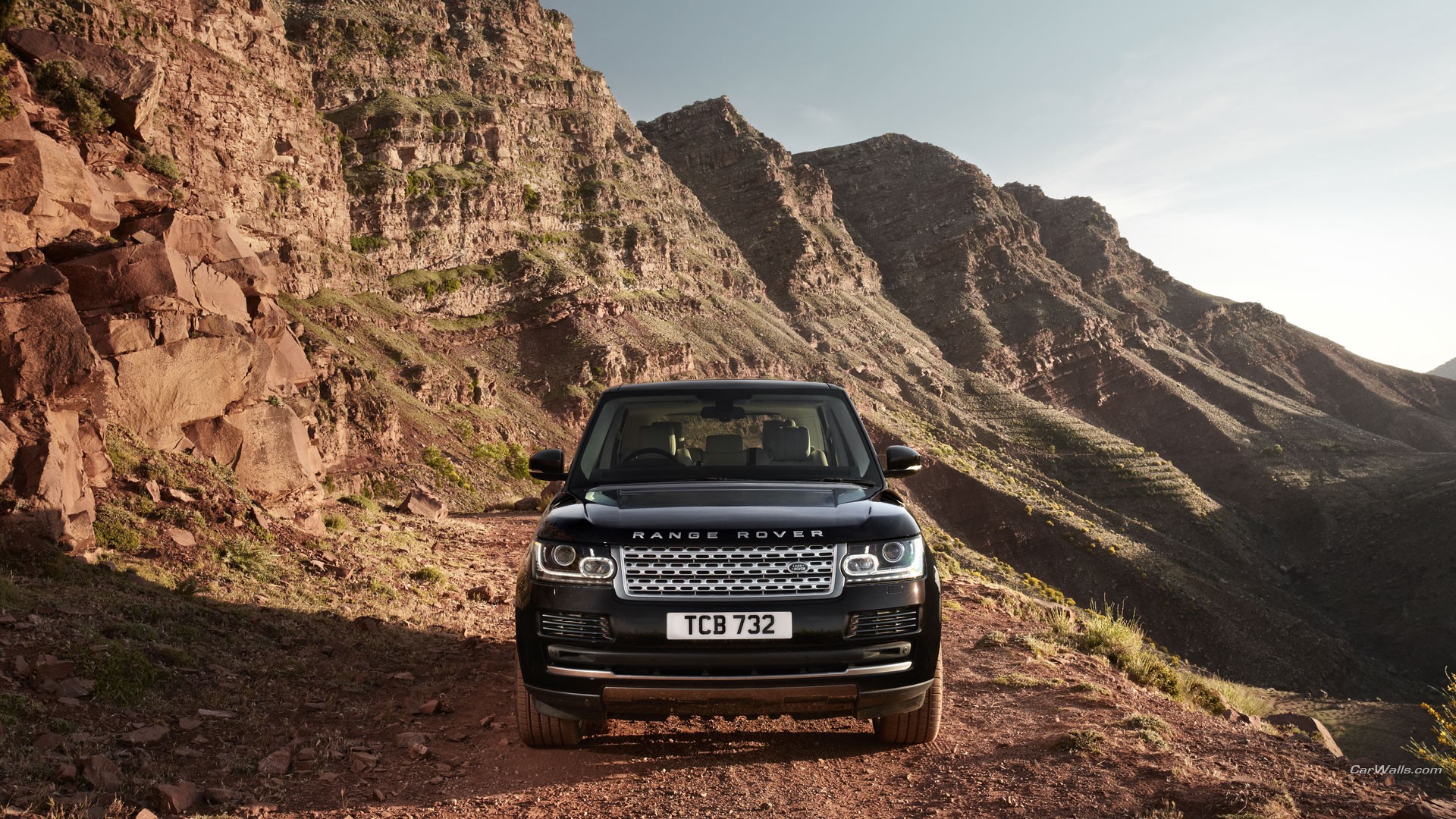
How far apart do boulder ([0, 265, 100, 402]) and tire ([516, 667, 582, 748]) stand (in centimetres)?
765

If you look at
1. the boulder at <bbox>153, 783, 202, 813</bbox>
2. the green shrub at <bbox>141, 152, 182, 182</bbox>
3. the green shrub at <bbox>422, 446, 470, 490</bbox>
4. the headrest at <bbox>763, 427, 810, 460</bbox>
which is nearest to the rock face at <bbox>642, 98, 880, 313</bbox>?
the green shrub at <bbox>422, 446, 470, 490</bbox>

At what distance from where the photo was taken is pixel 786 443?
5.57 metres

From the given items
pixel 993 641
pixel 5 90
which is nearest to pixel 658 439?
pixel 993 641

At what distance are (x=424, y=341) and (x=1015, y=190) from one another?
129 meters

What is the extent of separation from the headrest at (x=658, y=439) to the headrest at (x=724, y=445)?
0.24 meters

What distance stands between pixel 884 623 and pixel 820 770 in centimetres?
121

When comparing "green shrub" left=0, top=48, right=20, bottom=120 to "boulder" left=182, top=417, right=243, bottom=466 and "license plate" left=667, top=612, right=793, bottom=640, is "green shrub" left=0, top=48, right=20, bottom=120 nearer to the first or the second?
"boulder" left=182, top=417, right=243, bottom=466

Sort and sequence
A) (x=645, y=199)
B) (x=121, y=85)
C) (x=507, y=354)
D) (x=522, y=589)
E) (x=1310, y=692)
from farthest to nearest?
(x=645, y=199) → (x=507, y=354) → (x=1310, y=692) → (x=121, y=85) → (x=522, y=589)

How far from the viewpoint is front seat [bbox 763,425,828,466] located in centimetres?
549

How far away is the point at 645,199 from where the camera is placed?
3206 inches

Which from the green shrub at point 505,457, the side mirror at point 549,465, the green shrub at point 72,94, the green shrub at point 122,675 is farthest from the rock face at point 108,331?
the green shrub at point 505,457

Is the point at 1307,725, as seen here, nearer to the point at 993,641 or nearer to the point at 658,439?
the point at 993,641

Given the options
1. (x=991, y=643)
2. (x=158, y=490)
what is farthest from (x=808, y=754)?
A: (x=158, y=490)

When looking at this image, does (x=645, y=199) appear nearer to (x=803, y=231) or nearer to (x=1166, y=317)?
(x=803, y=231)
